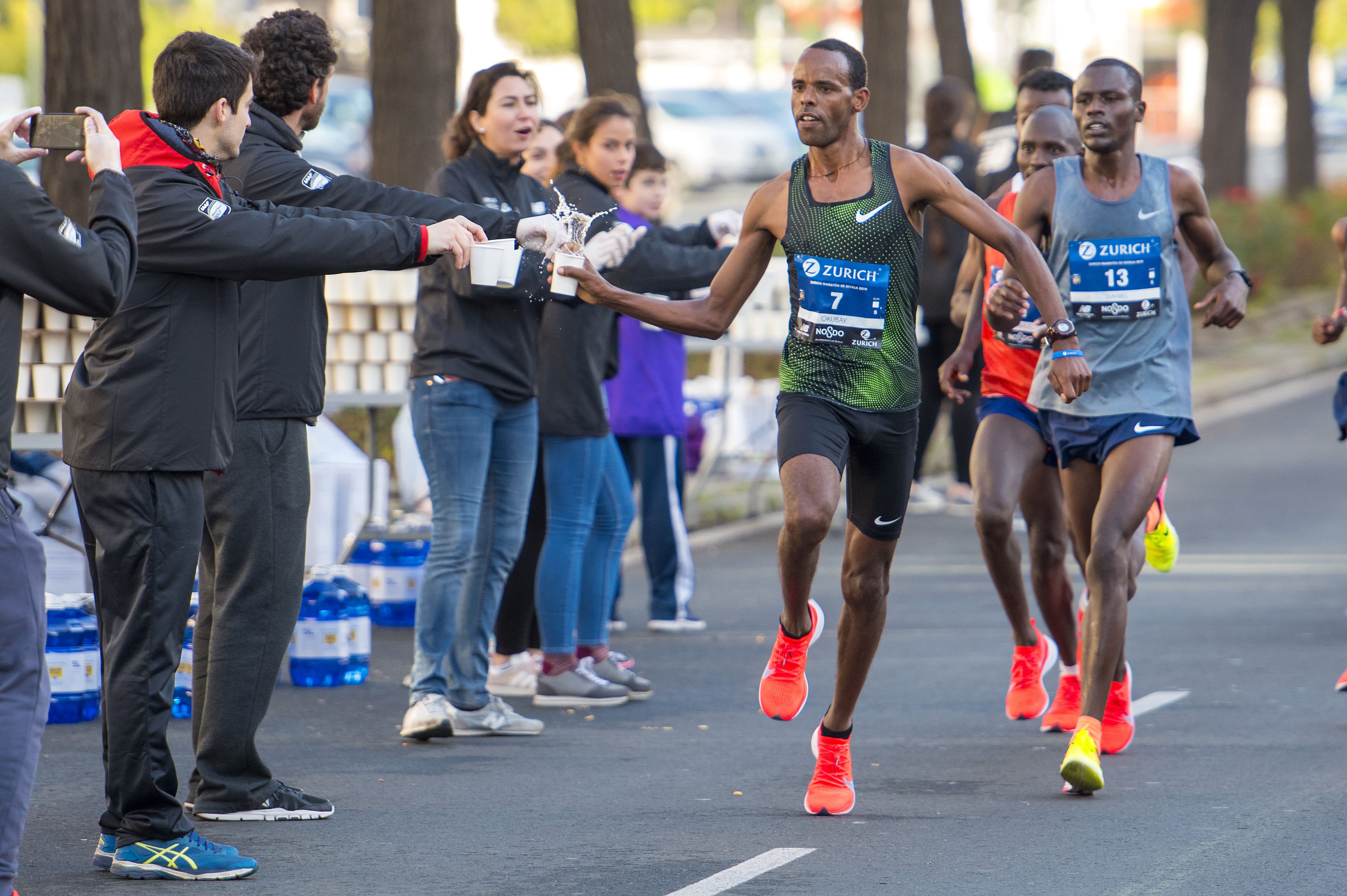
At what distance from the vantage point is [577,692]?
7.59m

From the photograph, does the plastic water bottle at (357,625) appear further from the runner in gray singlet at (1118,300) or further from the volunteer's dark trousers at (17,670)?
the volunteer's dark trousers at (17,670)

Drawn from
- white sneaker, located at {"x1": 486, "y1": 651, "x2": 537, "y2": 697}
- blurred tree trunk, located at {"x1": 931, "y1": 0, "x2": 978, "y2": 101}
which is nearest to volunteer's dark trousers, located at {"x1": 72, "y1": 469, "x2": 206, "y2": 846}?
white sneaker, located at {"x1": 486, "y1": 651, "x2": 537, "y2": 697}

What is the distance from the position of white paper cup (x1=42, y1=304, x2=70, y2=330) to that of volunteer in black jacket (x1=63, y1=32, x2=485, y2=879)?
3.10 meters

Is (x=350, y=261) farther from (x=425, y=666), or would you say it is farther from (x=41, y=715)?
(x=425, y=666)

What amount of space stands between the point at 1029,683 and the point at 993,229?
2.20 meters

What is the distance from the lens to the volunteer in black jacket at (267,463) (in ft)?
18.2

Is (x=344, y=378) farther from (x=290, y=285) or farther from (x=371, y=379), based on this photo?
(x=290, y=285)

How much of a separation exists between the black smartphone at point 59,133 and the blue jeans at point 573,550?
3.13 meters

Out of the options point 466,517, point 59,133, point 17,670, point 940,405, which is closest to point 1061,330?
point 466,517

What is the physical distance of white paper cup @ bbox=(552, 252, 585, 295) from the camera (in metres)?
5.52

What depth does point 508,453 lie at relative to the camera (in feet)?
22.7

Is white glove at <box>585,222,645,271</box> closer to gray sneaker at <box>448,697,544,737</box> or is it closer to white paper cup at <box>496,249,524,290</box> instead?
white paper cup at <box>496,249,524,290</box>

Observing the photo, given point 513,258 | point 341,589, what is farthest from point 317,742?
point 513,258

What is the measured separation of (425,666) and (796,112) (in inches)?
95.1
